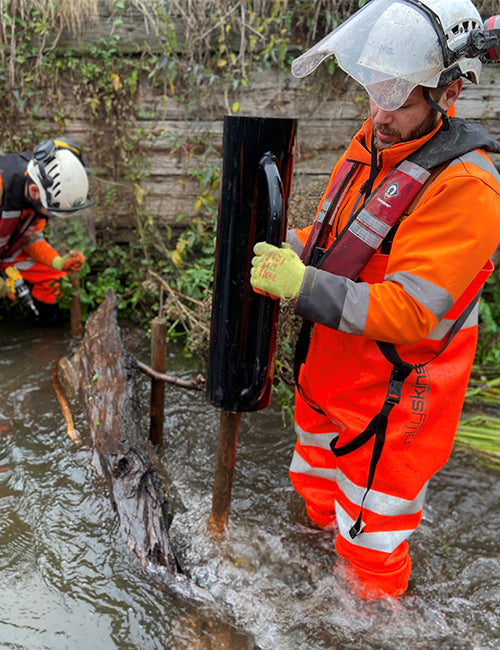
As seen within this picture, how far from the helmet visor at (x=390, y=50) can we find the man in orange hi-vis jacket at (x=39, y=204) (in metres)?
2.67

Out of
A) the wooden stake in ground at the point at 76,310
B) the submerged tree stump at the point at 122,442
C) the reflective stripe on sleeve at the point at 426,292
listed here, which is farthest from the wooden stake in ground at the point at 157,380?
the reflective stripe on sleeve at the point at 426,292

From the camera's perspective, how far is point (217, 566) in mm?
2703

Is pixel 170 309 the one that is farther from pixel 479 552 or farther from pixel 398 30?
pixel 398 30

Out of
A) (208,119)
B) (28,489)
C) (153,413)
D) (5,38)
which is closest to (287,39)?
(208,119)

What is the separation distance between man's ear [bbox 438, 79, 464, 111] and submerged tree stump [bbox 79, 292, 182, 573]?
208cm

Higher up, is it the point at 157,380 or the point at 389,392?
the point at 389,392

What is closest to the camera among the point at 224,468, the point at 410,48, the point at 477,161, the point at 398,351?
the point at 410,48

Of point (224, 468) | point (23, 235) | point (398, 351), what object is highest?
point (398, 351)

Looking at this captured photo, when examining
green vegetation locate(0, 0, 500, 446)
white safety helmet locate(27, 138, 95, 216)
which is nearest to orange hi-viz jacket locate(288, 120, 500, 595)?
white safety helmet locate(27, 138, 95, 216)

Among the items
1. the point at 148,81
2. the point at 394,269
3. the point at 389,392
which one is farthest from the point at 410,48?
the point at 148,81

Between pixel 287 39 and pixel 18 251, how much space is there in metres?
2.95

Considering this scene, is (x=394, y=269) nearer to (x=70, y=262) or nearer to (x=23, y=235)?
(x=70, y=262)

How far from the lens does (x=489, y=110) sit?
4969 millimetres

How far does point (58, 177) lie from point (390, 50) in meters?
2.89
